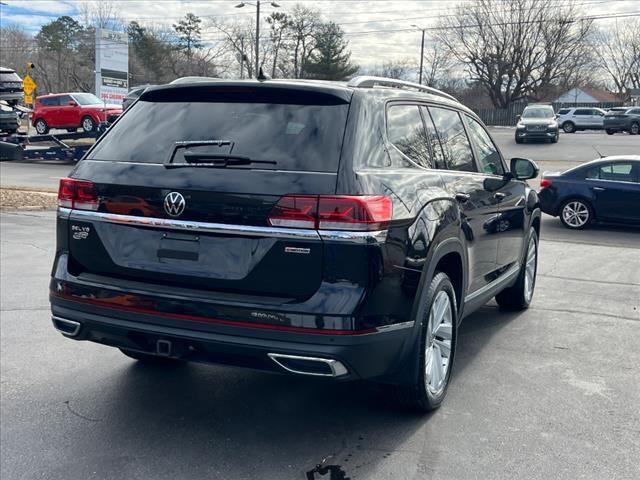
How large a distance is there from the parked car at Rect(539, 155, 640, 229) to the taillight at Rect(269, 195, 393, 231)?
430 inches

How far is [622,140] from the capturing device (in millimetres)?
36188

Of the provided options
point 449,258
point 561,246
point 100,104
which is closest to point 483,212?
point 449,258

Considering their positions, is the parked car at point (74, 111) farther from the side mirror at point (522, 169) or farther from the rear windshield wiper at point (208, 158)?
the rear windshield wiper at point (208, 158)

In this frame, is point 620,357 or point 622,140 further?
point 622,140

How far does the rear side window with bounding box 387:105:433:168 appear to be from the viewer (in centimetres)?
383

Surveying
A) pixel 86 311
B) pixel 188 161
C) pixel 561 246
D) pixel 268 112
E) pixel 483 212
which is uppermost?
pixel 268 112

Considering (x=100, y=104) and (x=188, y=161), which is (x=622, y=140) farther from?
(x=188, y=161)

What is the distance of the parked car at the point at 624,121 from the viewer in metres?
40.1

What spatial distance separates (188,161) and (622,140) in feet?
121

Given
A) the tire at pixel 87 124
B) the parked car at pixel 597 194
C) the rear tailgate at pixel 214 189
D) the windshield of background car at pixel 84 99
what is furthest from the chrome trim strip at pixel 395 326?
the windshield of background car at pixel 84 99

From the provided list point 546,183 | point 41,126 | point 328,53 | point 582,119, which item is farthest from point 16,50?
point 546,183

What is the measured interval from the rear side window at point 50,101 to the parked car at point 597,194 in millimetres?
23370

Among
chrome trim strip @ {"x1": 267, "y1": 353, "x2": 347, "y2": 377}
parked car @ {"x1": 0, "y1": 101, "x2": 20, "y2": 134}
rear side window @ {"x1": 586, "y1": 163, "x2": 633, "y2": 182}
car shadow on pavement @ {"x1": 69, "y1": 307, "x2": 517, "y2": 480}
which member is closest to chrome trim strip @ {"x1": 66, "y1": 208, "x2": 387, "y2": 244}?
chrome trim strip @ {"x1": 267, "y1": 353, "x2": 347, "y2": 377}

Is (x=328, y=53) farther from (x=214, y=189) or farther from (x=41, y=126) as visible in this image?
(x=214, y=189)
